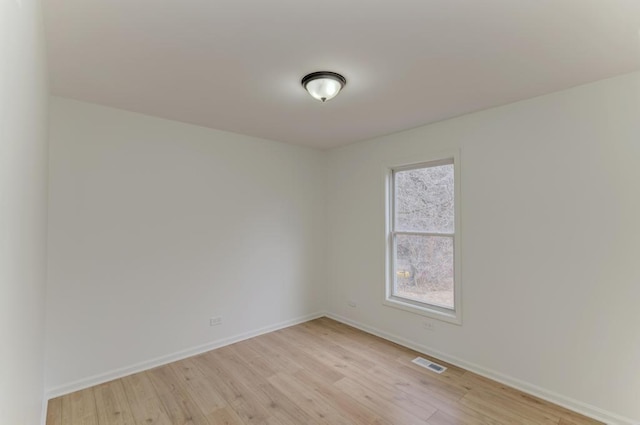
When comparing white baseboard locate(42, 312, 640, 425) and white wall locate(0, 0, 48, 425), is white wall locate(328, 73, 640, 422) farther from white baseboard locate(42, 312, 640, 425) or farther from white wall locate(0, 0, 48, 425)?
white wall locate(0, 0, 48, 425)

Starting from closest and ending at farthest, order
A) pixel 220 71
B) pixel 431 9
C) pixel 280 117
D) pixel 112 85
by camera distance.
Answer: pixel 431 9 → pixel 220 71 → pixel 112 85 → pixel 280 117

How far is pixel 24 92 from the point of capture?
114 centimetres

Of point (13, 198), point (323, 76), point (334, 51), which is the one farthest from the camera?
point (323, 76)

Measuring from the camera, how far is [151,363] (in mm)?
3066

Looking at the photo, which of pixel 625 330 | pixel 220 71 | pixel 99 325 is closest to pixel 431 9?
pixel 220 71

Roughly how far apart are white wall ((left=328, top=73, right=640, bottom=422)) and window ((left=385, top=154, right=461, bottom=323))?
0.17 metres

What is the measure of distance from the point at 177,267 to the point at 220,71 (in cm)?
211

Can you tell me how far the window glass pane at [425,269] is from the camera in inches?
132

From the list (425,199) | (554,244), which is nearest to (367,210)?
(425,199)

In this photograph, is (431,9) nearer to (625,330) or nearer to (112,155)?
(625,330)

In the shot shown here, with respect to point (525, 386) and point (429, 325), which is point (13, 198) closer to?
point (429, 325)

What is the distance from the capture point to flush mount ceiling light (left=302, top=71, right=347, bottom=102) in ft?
7.23

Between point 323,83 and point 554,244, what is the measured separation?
2.31m

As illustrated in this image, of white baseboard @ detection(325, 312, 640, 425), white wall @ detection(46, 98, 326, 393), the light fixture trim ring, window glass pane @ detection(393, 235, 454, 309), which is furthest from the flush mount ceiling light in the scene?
white baseboard @ detection(325, 312, 640, 425)
